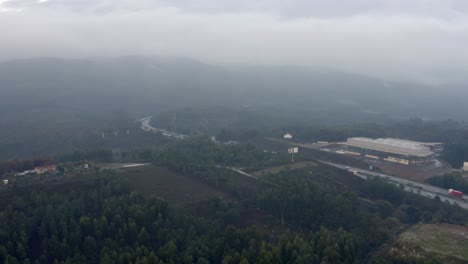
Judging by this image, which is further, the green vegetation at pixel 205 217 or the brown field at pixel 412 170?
the brown field at pixel 412 170

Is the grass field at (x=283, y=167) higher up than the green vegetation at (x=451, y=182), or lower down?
higher up

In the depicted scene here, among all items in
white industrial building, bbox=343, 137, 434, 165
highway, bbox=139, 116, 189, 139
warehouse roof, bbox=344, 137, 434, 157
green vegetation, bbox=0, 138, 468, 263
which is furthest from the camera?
highway, bbox=139, 116, 189, 139

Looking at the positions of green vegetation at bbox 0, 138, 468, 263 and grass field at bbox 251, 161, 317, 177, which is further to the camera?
grass field at bbox 251, 161, 317, 177

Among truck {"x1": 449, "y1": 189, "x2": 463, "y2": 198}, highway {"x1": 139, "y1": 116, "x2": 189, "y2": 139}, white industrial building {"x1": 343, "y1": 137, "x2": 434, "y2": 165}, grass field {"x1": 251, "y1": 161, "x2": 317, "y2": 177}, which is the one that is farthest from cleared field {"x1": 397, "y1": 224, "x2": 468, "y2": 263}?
highway {"x1": 139, "y1": 116, "x2": 189, "y2": 139}

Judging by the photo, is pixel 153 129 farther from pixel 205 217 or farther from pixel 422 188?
pixel 422 188

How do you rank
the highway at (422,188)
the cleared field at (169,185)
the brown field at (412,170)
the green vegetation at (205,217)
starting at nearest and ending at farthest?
1. the green vegetation at (205,217)
2. the cleared field at (169,185)
3. the highway at (422,188)
4. the brown field at (412,170)

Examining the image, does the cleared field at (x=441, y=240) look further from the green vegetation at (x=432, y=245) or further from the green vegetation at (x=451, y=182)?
the green vegetation at (x=451, y=182)

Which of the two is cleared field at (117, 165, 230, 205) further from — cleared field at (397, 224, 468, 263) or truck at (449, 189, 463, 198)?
truck at (449, 189, 463, 198)

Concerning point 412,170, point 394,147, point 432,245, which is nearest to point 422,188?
point 412,170

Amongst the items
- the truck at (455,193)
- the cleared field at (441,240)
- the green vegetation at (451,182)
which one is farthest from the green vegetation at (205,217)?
the green vegetation at (451,182)
